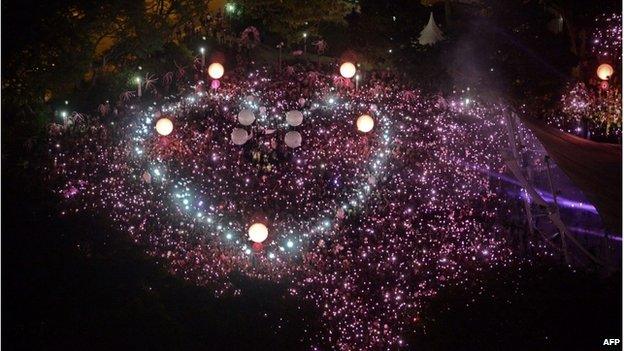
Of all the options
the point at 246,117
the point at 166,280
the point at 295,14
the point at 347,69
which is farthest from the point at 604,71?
the point at 166,280

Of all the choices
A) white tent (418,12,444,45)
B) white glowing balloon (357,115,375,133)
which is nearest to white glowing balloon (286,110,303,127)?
white glowing balloon (357,115,375,133)

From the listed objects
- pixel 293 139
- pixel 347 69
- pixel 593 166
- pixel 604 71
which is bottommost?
pixel 593 166

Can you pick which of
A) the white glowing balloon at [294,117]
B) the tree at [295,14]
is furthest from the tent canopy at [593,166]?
the tree at [295,14]

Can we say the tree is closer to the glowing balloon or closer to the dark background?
the dark background

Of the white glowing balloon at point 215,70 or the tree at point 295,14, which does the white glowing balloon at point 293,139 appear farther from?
the tree at point 295,14

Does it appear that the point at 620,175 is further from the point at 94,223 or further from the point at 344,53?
the point at 94,223

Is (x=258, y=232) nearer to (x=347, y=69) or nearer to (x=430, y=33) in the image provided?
(x=347, y=69)

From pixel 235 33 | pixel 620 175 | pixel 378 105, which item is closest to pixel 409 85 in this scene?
pixel 378 105
